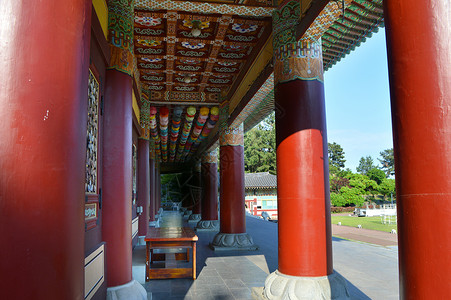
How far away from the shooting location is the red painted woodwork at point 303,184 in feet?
14.4

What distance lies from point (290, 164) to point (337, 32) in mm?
2392

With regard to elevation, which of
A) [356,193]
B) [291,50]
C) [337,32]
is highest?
[337,32]

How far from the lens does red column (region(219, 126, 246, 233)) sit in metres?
9.09

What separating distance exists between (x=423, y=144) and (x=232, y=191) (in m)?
7.74

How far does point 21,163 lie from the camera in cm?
128

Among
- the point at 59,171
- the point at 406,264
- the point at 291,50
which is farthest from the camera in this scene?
the point at 291,50

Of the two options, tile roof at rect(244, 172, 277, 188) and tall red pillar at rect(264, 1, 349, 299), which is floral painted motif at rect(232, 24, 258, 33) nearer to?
tall red pillar at rect(264, 1, 349, 299)

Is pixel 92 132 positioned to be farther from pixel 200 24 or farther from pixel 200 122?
pixel 200 122

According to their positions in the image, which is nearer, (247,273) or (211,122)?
(247,273)

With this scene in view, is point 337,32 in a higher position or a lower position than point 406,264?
higher

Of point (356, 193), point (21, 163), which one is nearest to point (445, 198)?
point (21, 163)

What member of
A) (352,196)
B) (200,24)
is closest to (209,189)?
(200,24)

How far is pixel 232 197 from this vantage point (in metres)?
9.21

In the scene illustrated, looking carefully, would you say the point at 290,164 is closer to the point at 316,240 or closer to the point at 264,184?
the point at 316,240
